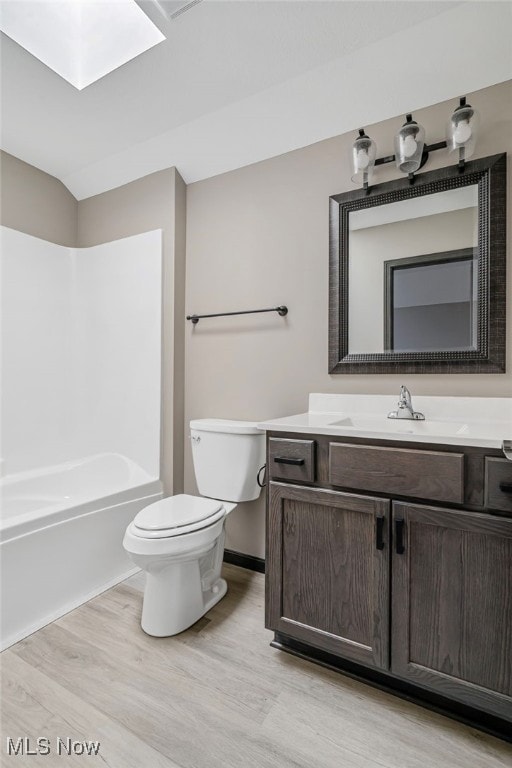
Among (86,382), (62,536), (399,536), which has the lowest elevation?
(62,536)

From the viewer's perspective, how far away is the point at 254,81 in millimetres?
1757

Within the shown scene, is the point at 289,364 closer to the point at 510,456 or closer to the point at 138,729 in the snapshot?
the point at 510,456

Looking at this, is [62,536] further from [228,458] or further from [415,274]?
[415,274]

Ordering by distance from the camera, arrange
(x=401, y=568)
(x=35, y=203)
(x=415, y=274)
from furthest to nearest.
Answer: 1. (x=35, y=203)
2. (x=415, y=274)
3. (x=401, y=568)

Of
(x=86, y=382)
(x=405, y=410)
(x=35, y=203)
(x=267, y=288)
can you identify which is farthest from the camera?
(x=86, y=382)

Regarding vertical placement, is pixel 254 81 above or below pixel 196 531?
above

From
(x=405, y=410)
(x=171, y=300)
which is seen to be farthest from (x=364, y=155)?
(x=171, y=300)

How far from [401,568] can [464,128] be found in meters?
1.61

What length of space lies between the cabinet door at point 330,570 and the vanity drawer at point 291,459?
0.05 m

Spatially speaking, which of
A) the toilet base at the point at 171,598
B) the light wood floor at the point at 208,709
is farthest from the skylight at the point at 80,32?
the light wood floor at the point at 208,709

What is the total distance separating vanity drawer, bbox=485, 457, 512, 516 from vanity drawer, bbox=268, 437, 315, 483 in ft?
1.72

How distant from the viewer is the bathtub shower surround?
222cm

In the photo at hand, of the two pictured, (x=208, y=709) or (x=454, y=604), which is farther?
(x=208, y=709)

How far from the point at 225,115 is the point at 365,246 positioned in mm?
999
